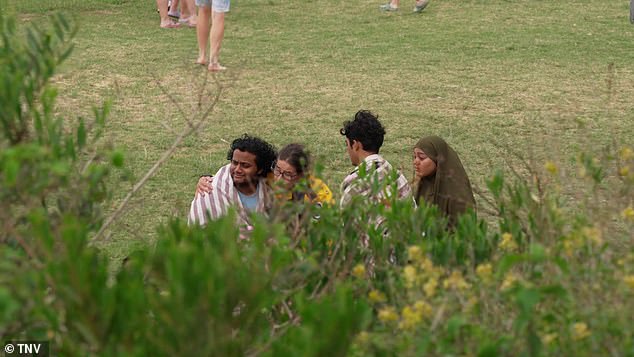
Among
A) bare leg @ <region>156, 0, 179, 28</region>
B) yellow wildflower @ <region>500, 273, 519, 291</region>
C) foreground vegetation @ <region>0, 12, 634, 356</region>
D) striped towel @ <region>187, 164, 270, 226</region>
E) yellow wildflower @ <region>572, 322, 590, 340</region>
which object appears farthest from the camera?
bare leg @ <region>156, 0, 179, 28</region>

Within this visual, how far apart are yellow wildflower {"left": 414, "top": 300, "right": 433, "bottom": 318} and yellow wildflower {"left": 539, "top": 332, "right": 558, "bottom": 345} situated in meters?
0.31

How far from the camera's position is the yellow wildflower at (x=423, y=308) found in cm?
307

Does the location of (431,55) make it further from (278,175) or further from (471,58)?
(278,175)

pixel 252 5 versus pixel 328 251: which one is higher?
pixel 328 251

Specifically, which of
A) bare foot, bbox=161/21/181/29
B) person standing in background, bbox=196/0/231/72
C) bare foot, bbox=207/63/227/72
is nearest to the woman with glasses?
bare foot, bbox=207/63/227/72

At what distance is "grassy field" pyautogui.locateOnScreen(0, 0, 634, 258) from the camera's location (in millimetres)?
8250

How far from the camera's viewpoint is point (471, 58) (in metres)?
11.6

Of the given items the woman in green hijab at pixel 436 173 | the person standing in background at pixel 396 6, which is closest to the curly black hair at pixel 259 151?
the woman in green hijab at pixel 436 173

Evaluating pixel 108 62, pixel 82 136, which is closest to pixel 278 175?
pixel 82 136

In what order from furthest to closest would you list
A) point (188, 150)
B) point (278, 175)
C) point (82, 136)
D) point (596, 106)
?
point (596, 106) → point (188, 150) → point (278, 175) → point (82, 136)

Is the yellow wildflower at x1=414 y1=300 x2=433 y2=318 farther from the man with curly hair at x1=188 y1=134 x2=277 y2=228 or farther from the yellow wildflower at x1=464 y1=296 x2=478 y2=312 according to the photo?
the man with curly hair at x1=188 y1=134 x2=277 y2=228

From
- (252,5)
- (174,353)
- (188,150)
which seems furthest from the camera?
(252,5)

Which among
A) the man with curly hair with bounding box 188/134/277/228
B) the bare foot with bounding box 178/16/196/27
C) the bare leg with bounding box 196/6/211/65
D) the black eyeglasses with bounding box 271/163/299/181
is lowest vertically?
the bare foot with bounding box 178/16/196/27

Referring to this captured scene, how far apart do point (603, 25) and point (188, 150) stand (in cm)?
673
